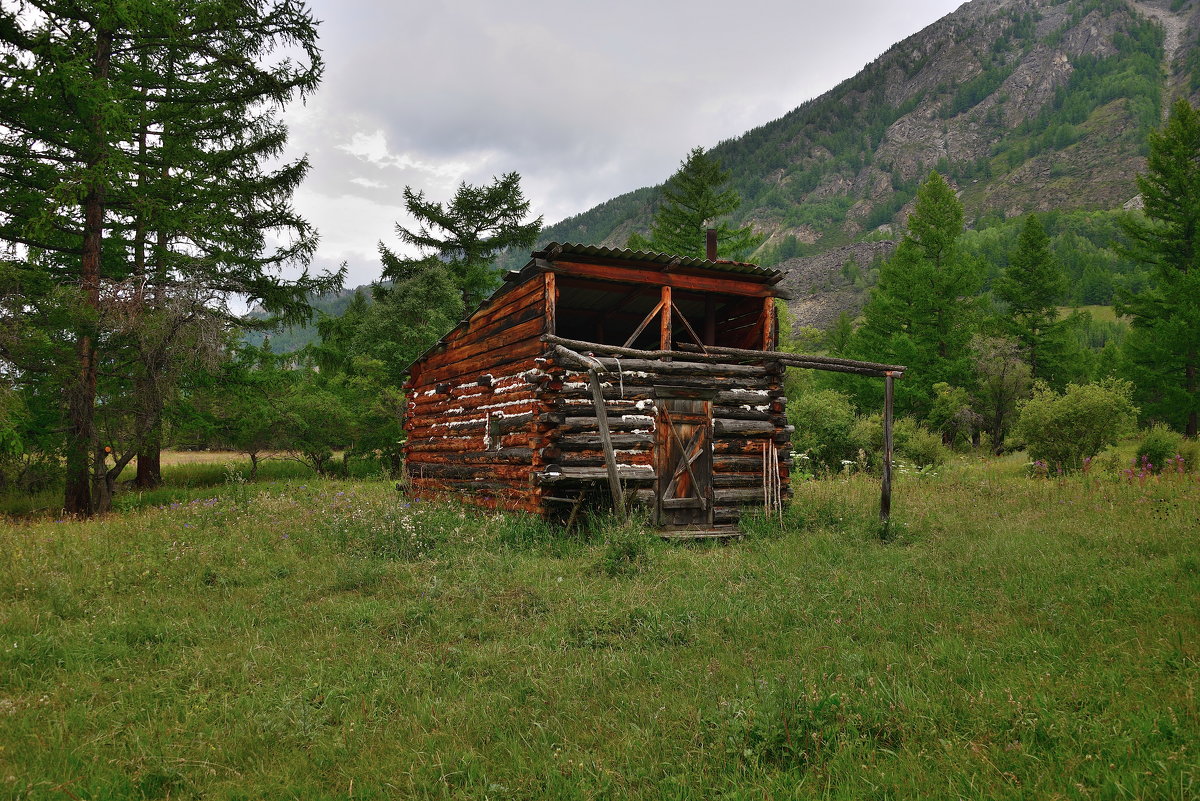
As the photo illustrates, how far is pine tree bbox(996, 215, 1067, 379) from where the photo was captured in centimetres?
3294

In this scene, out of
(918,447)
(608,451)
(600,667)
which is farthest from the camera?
(918,447)

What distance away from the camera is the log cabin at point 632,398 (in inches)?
420

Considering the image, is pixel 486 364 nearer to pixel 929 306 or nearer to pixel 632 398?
pixel 632 398

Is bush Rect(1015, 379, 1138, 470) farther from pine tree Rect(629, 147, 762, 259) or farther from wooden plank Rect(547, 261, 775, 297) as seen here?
pine tree Rect(629, 147, 762, 259)

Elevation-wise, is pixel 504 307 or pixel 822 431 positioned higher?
pixel 504 307

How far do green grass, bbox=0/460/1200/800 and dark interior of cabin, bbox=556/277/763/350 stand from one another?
5345 mm

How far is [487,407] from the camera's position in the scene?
1329 cm

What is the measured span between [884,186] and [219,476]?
19122 centimetres

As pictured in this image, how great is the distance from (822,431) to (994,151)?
636 feet

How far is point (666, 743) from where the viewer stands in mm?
3762

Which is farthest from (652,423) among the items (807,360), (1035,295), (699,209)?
(1035,295)

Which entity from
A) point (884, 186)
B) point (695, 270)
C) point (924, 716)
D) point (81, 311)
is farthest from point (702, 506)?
point (884, 186)

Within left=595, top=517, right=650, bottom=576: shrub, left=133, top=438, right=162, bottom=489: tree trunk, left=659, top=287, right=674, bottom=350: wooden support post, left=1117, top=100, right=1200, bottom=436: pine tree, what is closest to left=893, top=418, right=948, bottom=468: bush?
left=1117, top=100, right=1200, bottom=436: pine tree

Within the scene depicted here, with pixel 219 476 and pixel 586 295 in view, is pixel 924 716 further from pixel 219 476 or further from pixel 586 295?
pixel 219 476
